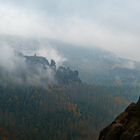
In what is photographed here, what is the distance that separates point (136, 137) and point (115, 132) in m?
11.3

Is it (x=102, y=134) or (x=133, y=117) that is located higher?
(x=133, y=117)

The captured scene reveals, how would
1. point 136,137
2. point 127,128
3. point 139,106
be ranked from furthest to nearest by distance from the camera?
Result: point 139,106
point 127,128
point 136,137

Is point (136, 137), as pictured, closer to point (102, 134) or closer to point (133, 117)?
point (133, 117)

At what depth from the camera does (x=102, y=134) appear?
3342 inches

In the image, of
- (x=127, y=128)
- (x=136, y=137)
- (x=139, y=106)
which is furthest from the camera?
(x=139, y=106)

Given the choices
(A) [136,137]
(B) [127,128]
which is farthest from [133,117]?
(A) [136,137]

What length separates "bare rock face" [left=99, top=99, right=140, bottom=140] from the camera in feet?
232

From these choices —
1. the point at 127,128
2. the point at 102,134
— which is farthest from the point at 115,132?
the point at 102,134

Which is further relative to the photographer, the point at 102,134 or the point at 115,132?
the point at 102,134

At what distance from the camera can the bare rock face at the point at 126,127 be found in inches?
2785

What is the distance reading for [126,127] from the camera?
7588cm

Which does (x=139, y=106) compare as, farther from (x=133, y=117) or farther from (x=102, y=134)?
(x=102, y=134)

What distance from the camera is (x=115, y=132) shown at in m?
76.9

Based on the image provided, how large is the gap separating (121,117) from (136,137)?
20.1 metres
